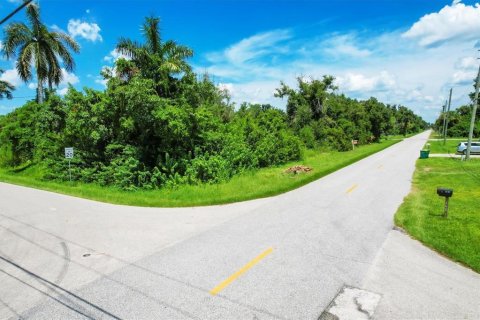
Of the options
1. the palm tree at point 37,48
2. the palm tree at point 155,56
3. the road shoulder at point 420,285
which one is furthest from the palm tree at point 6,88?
the road shoulder at point 420,285

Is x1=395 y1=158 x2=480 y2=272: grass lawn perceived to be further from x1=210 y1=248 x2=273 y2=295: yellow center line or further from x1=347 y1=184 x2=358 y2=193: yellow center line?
x1=210 y1=248 x2=273 y2=295: yellow center line

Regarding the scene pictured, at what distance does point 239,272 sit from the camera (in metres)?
6.30

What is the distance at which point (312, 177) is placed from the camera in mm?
18188

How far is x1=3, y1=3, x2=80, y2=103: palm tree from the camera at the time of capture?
2542 centimetres

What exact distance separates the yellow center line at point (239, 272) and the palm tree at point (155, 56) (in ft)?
41.3

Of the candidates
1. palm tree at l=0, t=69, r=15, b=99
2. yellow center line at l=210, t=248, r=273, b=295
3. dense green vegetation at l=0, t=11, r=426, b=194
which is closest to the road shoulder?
yellow center line at l=210, t=248, r=273, b=295

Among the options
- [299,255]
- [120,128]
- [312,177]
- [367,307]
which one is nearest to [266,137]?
[312,177]

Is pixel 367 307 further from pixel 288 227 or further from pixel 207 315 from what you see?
pixel 288 227

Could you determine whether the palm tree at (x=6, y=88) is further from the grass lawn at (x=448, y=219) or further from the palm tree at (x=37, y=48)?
the grass lawn at (x=448, y=219)

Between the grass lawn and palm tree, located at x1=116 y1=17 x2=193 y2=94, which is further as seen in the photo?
palm tree, located at x1=116 y1=17 x2=193 y2=94

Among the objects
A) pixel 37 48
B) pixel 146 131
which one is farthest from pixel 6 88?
pixel 146 131

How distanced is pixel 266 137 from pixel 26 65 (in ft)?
69.6

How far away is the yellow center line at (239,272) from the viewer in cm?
565

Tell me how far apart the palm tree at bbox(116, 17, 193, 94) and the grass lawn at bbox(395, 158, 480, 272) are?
13.4 m
